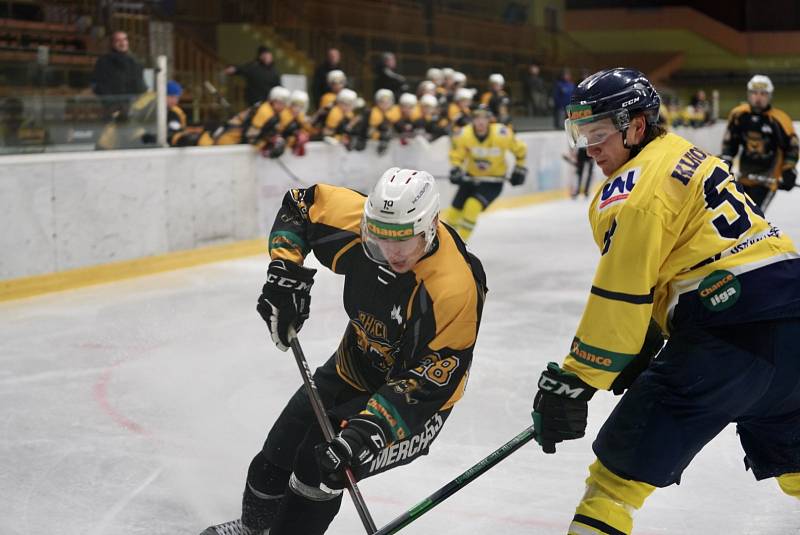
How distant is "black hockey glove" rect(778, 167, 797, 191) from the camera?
25.1ft

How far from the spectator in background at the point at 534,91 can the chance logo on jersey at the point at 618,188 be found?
508 inches

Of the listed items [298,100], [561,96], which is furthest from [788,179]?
[561,96]

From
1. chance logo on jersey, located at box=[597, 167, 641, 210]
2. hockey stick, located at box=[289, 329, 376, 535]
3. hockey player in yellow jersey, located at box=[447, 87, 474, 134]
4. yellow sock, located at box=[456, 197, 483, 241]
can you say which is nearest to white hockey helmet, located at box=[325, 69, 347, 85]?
hockey player in yellow jersey, located at box=[447, 87, 474, 134]

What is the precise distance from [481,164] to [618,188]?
22.7 feet

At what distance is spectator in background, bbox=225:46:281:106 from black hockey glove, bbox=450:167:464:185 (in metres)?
2.52

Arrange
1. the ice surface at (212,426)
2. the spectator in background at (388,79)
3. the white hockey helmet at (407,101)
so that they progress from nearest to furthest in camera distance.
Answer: the ice surface at (212,426) → the white hockey helmet at (407,101) → the spectator in background at (388,79)

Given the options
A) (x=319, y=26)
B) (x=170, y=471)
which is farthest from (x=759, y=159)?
(x=319, y=26)

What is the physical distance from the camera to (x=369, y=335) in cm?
258

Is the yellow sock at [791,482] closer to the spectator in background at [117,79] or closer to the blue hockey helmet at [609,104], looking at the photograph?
the blue hockey helmet at [609,104]

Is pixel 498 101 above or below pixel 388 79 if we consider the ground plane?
below

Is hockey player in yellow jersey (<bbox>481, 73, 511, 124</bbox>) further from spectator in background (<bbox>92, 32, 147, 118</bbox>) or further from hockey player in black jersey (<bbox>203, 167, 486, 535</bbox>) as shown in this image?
hockey player in black jersey (<bbox>203, 167, 486, 535</bbox>)

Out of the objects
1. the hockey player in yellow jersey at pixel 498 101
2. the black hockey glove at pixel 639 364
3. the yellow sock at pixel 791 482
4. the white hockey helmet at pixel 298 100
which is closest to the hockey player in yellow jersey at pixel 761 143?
the white hockey helmet at pixel 298 100

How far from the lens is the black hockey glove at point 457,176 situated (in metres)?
8.86

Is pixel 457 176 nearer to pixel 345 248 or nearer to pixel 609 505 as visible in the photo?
pixel 345 248
